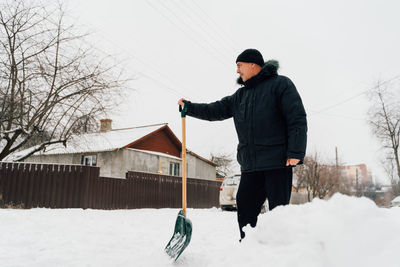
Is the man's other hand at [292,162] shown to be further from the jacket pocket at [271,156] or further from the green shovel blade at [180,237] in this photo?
the green shovel blade at [180,237]

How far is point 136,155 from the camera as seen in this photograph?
56.5ft

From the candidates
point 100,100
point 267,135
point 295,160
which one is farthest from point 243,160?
point 100,100

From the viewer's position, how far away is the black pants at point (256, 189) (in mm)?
2418

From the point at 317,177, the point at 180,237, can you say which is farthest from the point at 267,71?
the point at 317,177

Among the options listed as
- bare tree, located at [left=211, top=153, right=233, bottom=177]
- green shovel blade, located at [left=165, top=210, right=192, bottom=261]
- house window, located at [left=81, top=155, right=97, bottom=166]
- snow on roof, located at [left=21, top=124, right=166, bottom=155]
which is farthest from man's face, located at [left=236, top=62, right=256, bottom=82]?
bare tree, located at [left=211, top=153, right=233, bottom=177]

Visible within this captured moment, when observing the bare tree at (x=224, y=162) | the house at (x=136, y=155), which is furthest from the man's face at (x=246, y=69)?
the bare tree at (x=224, y=162)

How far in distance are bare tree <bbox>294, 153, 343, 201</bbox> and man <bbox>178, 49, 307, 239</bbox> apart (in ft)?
70.9

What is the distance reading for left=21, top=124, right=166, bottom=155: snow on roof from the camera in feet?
32.0

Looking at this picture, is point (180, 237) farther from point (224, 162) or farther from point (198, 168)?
point (224, 162)

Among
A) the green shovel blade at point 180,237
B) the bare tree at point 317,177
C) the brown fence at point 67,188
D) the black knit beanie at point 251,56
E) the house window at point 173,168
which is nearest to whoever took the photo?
the green shovel blade at point 180,237

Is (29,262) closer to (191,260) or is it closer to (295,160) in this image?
(191,260)

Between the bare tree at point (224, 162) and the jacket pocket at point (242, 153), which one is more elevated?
the bare tree at point (224, 162)

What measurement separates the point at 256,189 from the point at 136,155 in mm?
15201

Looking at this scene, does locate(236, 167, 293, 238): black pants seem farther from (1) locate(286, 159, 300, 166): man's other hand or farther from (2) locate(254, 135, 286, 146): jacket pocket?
(2) locate(254, 135, 286, 146): jacket pocket
